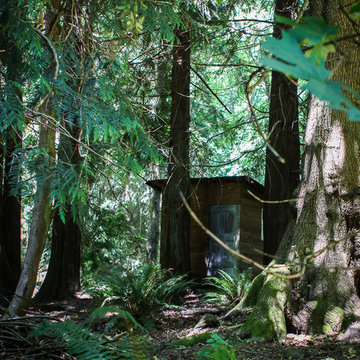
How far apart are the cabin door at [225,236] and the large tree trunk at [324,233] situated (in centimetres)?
857

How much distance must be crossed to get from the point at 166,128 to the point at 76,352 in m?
11.4

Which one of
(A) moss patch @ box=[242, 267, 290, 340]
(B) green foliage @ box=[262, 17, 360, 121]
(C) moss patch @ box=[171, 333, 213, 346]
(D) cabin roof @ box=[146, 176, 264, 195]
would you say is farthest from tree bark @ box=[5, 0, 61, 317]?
(D) cabin roof @ box=[146, 176, 264, 195]

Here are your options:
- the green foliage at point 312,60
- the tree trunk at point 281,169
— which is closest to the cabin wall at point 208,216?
the tree trunk at point 281,169

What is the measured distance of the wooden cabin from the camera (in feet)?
48.4

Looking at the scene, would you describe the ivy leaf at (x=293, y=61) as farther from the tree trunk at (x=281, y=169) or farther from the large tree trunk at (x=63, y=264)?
the large tree trunk at (x=63, y=264)

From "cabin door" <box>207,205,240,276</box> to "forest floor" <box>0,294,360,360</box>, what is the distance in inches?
268

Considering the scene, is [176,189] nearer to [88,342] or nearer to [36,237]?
[36,237]

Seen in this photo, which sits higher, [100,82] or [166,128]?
[166,128]

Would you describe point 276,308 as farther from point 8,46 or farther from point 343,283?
point 8,46

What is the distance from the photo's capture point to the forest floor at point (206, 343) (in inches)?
78.2

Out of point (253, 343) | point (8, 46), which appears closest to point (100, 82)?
point (8, 46)

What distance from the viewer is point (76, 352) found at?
1823mm

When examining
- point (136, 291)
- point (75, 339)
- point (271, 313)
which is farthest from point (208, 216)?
point (75, 339)

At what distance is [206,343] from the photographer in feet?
15.9
